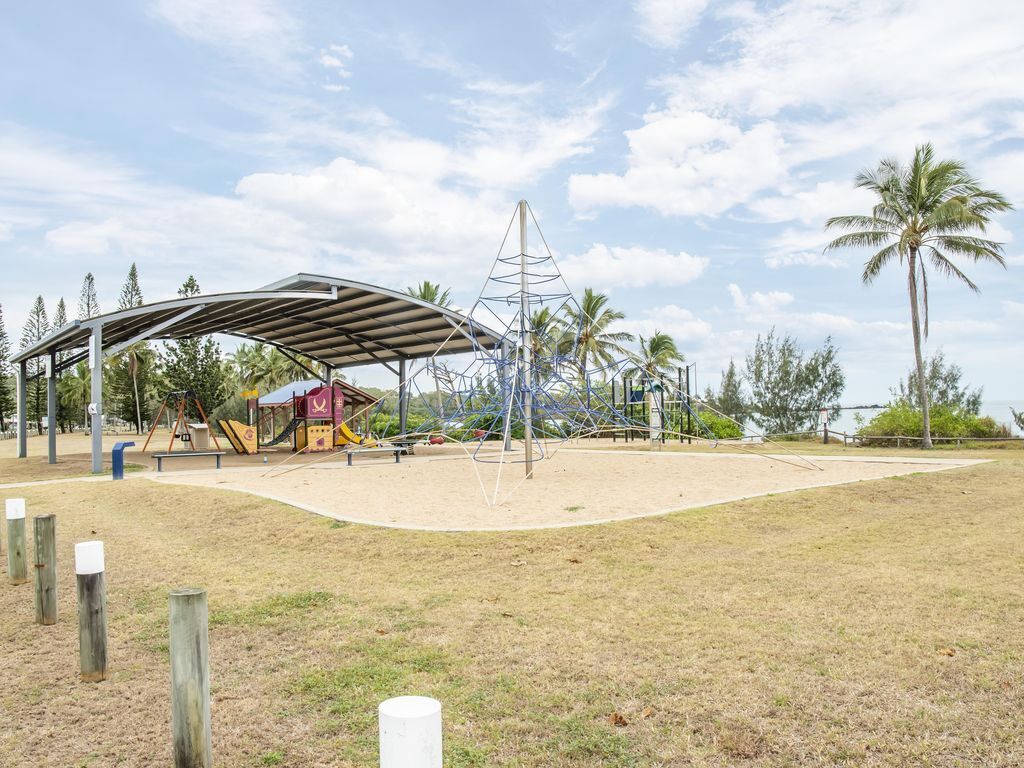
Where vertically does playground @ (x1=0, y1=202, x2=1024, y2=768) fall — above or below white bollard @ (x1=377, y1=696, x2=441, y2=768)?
below

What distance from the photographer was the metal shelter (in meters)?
17.8

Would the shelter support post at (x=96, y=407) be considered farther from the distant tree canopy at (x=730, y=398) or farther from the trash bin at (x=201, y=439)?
the distant tree canopy at (x=730, y=398)

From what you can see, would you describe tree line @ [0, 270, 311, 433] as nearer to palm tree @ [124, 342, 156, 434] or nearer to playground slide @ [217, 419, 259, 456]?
palm tree @ [124, 342, 156, 434]

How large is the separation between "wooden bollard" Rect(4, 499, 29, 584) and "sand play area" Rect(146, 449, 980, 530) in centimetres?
319

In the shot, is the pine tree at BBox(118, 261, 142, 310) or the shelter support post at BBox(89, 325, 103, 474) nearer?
the shelter support post at BBox(89, 325, 103, 474)

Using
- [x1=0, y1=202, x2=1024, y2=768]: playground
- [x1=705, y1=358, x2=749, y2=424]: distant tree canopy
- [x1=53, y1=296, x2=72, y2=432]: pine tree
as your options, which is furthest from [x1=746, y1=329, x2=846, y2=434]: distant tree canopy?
[x1=53, y1=296, x2=72, y2=432]: pine tree

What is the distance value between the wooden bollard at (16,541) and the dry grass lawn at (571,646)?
0.84 ft

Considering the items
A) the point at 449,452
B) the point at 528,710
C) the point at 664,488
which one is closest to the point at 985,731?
the point at 528,710

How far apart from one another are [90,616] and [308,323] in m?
19.9

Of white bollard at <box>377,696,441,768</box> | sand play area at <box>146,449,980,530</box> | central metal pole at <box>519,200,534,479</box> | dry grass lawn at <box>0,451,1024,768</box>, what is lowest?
dry grass lawn at <box>0,451,1024,768</box>

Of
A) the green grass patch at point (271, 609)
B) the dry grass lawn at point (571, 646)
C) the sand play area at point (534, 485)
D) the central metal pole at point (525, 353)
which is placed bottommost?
the dry grass lawn at point (571, 646)

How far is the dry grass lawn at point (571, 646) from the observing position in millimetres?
3461

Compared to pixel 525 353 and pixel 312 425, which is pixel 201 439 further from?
pixel 525 353

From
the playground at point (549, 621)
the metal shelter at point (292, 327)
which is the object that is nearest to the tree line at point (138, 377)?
the metal shelter at point (292, 327)
